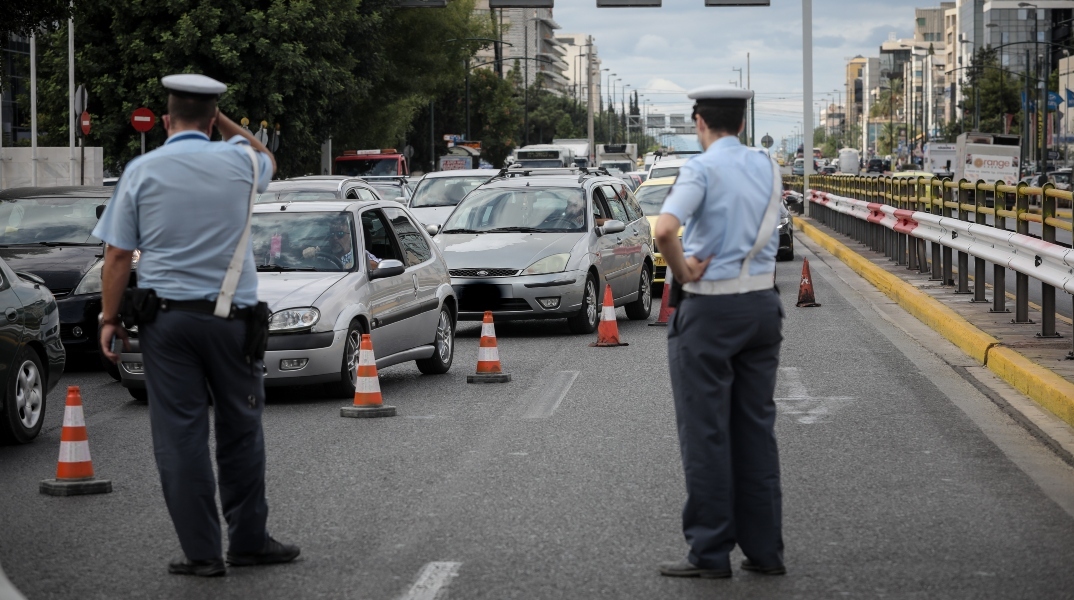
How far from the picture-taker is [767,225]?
5508 mm

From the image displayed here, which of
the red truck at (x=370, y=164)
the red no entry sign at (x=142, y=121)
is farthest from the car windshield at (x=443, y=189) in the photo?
the red truck at (x=370, y=164)

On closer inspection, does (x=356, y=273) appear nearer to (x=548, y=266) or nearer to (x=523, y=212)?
(x=548, y=266)

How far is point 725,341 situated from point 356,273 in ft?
19.9

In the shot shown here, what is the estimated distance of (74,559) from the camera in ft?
19.7

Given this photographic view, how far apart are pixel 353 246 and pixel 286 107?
30.2 metres

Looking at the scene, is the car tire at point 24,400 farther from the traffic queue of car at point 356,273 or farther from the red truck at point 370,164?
the red truck at point 370,164

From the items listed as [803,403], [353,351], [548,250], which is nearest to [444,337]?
[353,351]

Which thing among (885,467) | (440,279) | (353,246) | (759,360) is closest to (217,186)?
(759,360)

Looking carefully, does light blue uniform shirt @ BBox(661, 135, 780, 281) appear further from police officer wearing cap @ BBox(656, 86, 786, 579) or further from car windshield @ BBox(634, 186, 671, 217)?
car windshield @ BBox(634, 186, 671, 217)

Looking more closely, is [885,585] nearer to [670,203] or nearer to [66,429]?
[670,203]

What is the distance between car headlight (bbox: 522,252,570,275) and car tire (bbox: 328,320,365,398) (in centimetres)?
417

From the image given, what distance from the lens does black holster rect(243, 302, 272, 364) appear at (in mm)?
5625

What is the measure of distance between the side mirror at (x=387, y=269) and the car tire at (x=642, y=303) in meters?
6.05

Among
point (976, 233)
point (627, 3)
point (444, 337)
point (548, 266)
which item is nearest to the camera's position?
point (444, 337)
